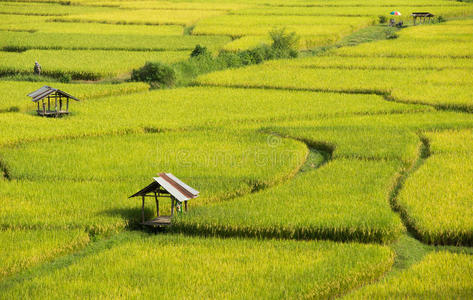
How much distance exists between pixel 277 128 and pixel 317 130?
0.88 metres

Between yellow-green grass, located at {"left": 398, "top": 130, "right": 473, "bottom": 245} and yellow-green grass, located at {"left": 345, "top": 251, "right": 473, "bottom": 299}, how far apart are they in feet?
2.50

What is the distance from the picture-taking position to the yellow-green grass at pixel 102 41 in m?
28.9

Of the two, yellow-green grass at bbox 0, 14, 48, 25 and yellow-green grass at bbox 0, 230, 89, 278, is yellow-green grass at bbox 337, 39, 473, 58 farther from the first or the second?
yellow-green grass at bbox 0, 14, 48, 25

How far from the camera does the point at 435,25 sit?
119ft

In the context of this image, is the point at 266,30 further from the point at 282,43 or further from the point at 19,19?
the point at 19,19

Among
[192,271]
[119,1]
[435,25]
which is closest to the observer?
[192,271]

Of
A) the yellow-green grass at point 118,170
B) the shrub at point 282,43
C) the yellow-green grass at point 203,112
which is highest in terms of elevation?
the shrub at point 282,43

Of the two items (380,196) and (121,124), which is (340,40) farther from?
(380,196)

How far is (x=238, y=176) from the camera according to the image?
37.0 ft

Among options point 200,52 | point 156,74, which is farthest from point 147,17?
point 156,74

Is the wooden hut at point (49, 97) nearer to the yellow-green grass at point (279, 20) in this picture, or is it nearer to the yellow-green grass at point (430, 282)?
the yellow-green grass at point (430, 282)

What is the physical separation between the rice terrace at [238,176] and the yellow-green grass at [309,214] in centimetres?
3

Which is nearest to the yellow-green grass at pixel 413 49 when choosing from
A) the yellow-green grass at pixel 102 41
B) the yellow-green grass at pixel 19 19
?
the yellow-green grass at pixel 102 41

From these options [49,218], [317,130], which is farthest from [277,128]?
[49,218]
